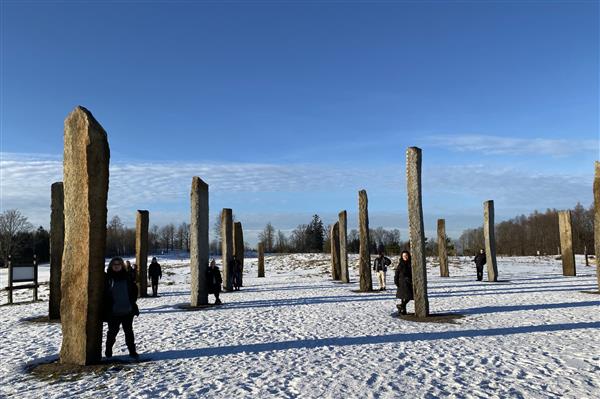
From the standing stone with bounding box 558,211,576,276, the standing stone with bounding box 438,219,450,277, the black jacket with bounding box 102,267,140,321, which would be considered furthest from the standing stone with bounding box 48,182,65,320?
the standing stone with bounding box 558,211,576,276

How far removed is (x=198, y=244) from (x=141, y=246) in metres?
3.49

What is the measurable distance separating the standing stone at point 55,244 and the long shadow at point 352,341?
5.39 m

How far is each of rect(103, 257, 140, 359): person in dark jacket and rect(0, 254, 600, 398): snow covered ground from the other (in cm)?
59

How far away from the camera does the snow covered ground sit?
608cm

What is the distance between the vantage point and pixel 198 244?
589 inches

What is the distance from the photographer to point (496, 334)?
9383 mm

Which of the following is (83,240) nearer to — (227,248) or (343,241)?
(227,248)

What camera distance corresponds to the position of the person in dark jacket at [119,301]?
7.59 metres

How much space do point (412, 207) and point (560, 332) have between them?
13.6 ft

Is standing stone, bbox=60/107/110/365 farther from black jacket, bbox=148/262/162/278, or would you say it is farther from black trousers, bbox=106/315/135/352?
black jacket, bbox=148/262/162/278

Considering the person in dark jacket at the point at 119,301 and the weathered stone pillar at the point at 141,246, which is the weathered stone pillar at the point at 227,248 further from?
the person in dark jacket at the point at 119,301

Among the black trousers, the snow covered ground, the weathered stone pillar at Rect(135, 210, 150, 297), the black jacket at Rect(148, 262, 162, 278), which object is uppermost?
the weathered stone pillar at Rect(135, 210, 150, 297)

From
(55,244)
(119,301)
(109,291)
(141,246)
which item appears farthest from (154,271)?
(119,301)

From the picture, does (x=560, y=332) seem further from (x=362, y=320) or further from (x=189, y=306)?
(x=189, y=306)
